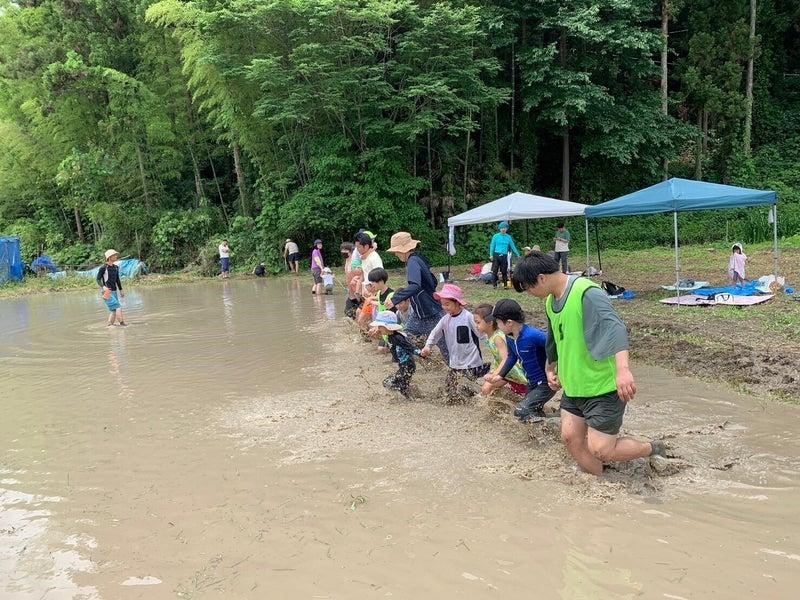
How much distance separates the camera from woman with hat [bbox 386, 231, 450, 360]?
6.12 metres

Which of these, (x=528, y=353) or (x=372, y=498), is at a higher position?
(x=528, y=353)

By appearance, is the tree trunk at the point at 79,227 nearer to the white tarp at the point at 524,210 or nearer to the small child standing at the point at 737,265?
the white tarp at the point at 524,210

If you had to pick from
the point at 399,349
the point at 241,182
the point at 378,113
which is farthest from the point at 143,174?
the point at 399,349

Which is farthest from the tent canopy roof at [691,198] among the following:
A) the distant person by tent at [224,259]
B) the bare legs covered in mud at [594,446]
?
the distant person by tent at [224,259]

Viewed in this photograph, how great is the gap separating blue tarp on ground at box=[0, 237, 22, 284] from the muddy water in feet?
67.6

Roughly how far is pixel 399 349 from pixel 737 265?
819 centimetres

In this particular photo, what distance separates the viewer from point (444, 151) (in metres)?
23.7

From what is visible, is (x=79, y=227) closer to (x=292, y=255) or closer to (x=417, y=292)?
(x=292, y=255)

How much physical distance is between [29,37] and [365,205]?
1687cm

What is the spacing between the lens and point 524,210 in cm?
1419

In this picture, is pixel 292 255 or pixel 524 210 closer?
pixel 524 210

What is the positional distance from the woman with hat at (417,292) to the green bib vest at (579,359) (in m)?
2.62

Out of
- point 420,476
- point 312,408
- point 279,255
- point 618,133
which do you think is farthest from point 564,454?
point 618,133

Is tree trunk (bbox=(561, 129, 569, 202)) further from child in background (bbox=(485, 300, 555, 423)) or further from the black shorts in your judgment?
the black shorts
